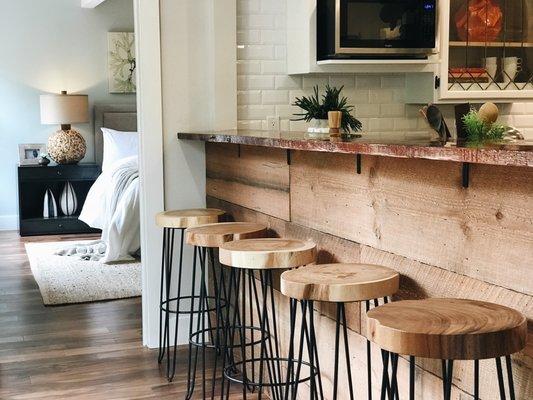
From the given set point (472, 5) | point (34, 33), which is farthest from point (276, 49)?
point (34, 33)

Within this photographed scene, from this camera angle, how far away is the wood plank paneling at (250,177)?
11.5ft

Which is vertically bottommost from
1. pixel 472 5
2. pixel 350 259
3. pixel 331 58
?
pixel 350 259

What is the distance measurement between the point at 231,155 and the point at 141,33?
0.80 m

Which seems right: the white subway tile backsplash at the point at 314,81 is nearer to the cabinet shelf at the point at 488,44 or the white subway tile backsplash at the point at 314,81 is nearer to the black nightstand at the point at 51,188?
the cabinet shelf at the point at 488,44

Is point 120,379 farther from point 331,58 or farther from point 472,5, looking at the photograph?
point 472,5

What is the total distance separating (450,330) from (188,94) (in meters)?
2.85

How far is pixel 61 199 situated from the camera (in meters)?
8.45

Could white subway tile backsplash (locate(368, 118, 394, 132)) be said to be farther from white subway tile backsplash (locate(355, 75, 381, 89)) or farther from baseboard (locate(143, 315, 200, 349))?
baseboard (locate(143, 315, 200, 349))

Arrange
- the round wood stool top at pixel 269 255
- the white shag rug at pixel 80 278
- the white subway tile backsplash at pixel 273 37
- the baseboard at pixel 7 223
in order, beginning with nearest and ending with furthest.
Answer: the round wood stool top at pixel 269 255, the white subway tile backsplash at pixel 273 37, the white shag rug at pixel 80 278, the baseboard at pixel 7 223

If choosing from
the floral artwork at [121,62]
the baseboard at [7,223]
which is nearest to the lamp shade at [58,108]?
the floral artwork at [121,62]

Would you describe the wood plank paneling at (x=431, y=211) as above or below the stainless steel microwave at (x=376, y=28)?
below

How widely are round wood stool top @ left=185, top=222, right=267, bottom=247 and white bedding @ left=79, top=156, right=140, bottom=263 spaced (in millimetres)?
3257

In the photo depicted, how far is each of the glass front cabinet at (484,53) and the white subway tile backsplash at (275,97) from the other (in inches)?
33.6

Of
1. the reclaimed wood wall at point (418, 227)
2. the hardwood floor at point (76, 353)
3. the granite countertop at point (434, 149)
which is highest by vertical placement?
the granite countertop at point (434, 149)
